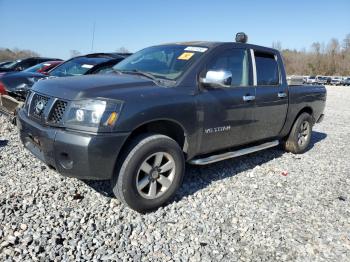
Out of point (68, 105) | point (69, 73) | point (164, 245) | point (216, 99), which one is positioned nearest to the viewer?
point (164, 245)

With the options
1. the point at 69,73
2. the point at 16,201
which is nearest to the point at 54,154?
the point at 16,201

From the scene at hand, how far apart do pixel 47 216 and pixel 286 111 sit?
13.0 feet

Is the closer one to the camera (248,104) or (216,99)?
(216,99)

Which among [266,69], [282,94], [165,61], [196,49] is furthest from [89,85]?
[282,94]

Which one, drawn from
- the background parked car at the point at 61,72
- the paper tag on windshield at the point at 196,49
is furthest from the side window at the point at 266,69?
the background parked car at the point at 61,72

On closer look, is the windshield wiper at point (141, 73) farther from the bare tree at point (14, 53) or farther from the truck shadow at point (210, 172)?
the bare tree at point (14, 53)

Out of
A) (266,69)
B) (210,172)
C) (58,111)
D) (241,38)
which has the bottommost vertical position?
(210,172)

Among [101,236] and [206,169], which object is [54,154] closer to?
[101,236]

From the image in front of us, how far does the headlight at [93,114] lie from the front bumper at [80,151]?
0.09m

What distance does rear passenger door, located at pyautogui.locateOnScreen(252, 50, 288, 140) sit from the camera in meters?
5.00

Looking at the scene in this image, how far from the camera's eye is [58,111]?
344 centimetres

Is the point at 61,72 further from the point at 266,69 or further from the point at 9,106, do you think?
the point at 266,69

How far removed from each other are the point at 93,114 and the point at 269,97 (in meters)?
2.86

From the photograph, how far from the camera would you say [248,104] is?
15.5ft
